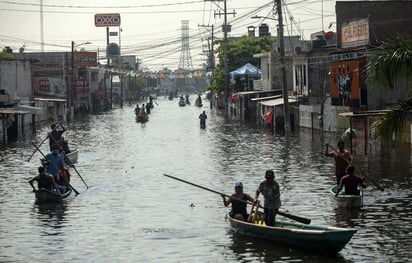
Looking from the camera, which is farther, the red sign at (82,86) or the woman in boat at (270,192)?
the red sign at (82,86)

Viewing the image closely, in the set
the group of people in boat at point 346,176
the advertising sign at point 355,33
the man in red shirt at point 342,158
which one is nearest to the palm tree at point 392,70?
the group of people in boat at point 346,176

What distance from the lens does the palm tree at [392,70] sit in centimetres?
1848

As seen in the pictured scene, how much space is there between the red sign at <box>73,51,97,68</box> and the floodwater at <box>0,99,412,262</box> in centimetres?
7163

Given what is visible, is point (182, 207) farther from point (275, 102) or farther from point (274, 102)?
point (274, 102)

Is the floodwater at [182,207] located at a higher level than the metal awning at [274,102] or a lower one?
lower

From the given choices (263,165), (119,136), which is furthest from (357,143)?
(119,136)

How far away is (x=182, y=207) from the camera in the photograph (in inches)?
1148

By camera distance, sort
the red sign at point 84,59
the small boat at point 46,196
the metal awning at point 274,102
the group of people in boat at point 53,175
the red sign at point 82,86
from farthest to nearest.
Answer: the red sign at point 84,59 < the red sign at point 82,86 < the metal awning at point 274,102 < the group of people in boat at point 53,175 < the small boat at point 46,196

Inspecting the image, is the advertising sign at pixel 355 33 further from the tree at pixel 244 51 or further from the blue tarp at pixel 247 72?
the tree at pixel 244 51

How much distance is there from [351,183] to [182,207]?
5645mm

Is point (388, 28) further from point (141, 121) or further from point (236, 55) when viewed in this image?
point (236, 55)

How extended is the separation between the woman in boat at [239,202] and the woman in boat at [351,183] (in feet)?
13.7

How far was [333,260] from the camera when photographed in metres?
20.2

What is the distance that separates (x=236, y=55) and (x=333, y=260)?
9233cm
